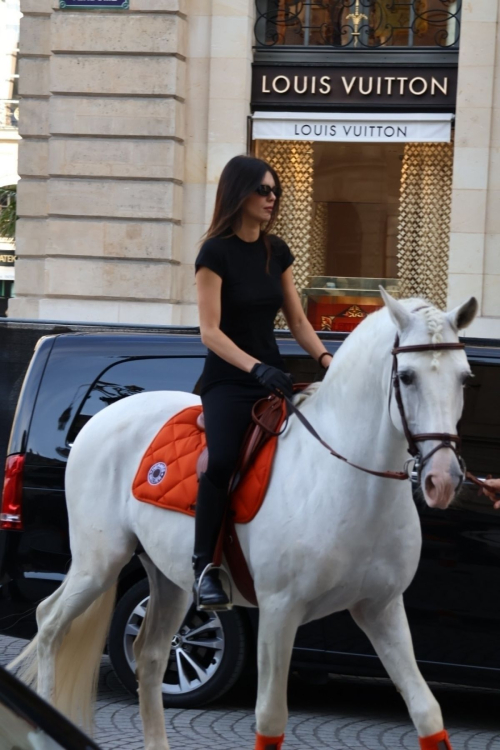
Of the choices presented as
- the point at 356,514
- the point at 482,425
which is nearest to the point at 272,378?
the point at 356,514

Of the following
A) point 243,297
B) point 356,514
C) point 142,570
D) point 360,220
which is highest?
point 360,220

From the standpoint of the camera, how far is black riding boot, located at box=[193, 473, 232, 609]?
15.2 feet

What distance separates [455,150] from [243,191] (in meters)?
10.8

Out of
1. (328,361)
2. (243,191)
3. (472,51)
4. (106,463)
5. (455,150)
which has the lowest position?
(106,463)

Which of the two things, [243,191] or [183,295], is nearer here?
[243,191]

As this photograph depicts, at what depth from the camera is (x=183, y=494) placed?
16.1 feet

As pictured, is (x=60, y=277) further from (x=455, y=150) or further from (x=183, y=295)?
(x=455, y=150)

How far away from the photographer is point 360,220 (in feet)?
55.9

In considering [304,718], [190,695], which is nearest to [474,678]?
[304,718]

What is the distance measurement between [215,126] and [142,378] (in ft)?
31.4

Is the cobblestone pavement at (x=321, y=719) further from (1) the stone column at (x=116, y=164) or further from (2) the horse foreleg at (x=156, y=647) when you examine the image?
(1) the stone column at (x=116, y=164)

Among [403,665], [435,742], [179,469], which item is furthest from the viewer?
[179,469]

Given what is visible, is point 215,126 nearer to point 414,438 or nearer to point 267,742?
point 267,742

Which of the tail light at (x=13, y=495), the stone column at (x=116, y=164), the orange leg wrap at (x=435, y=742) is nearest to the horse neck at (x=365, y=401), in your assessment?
the orange leg wrap at (x=435, y=742)
